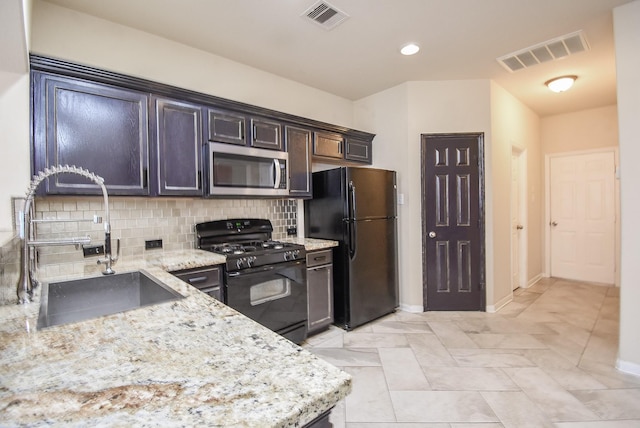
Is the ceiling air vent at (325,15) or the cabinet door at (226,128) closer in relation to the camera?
the ceiling air vent at (325,15)

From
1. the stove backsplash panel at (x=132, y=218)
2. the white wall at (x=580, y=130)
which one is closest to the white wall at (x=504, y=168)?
the white wall at (x=580, y=130)

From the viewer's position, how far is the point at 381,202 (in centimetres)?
335

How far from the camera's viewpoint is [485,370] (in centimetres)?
231

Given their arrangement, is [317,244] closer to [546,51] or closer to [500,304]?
[500,304]

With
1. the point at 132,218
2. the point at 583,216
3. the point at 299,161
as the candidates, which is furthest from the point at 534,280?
the point at 132,218

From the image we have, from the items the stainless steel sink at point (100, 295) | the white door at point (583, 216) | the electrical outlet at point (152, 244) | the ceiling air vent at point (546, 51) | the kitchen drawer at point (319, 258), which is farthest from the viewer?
the white door at point (583, 216)

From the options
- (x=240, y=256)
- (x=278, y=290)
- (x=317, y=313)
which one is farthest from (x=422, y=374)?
(x=240, y=256)

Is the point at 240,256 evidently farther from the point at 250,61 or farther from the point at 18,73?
the point at 250,61

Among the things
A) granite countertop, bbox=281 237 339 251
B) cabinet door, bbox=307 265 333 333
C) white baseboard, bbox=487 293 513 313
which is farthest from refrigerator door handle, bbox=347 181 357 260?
white baseboard, bbox=487 293 513 313

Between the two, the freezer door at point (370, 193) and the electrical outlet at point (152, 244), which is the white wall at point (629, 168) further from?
the electrical outlet at point (152, 244)

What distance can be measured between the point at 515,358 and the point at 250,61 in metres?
3.55

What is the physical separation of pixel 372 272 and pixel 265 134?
5.85ft

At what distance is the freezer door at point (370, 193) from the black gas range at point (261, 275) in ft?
2.46

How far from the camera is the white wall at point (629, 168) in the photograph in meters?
2.14
